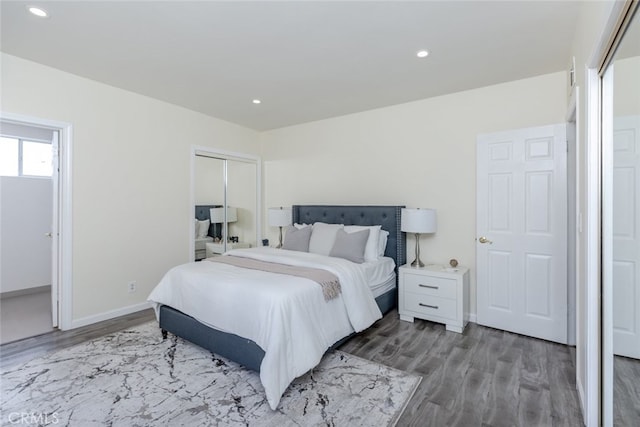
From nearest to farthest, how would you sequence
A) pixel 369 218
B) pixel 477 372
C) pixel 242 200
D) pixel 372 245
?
pixel 477 372, pixel 372 245, pixel 369 218, pixel 242 200

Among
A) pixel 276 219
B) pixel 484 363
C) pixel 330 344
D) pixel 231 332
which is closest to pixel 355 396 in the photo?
pixel 330 344

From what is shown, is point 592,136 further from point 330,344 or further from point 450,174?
point 330,344

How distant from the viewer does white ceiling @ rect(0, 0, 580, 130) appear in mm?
Result: 2064

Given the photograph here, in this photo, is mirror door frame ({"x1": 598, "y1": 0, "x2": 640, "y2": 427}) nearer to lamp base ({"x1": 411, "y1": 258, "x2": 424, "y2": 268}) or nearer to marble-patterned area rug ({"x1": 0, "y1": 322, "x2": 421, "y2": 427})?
marble-patterned area rug ({"x1": 0, "y1": 322, "x2": 421, "y2": 427})

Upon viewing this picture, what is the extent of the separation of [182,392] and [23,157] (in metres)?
4.70

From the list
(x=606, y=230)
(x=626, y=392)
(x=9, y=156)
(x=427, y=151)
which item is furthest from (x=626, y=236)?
(x=9, y=156)

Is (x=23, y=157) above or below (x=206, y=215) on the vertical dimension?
above

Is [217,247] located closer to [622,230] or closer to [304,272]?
[304,272]

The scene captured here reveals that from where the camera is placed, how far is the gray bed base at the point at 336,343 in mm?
2188

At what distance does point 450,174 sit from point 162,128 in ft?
11.8

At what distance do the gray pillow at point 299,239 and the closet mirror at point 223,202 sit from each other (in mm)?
1357

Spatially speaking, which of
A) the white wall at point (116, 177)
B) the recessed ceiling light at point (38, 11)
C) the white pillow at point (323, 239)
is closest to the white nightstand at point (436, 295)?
the white pillow at point (323, 239)

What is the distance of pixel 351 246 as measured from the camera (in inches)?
131

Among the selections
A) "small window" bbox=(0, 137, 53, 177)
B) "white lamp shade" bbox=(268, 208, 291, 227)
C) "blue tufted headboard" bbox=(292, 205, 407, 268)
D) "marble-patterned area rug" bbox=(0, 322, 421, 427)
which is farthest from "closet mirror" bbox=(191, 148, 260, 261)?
"small window" bbox=(0, 137, 53, 177)
